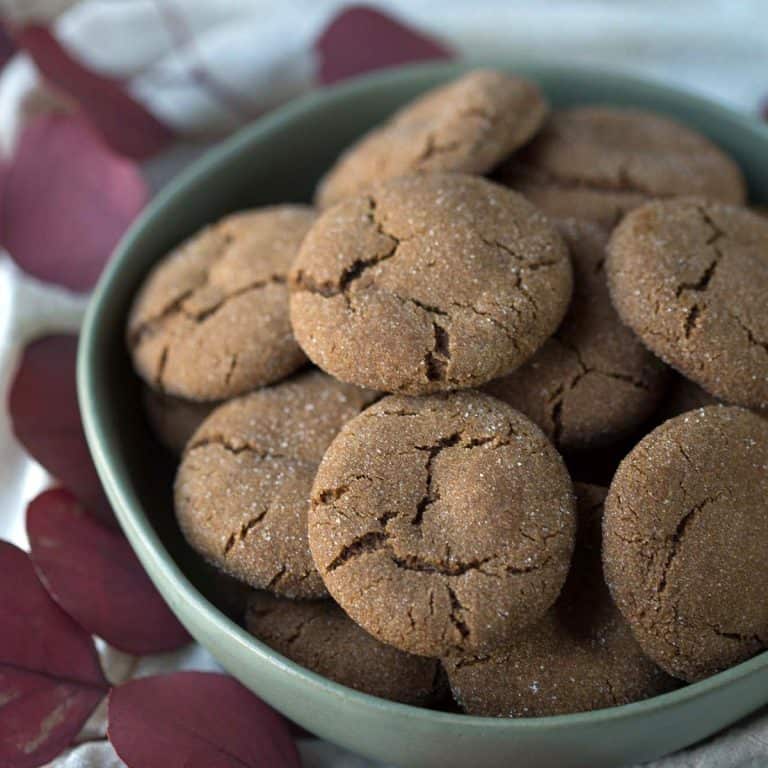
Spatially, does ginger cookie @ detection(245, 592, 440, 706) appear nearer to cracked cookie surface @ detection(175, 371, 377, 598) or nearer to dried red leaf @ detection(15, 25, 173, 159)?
cracked cookie surface @ detection(175, 371, 377, 598)

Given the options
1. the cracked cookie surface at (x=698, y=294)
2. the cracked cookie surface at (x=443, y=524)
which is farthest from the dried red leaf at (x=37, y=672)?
the cracked cookie surface at (x=698, y=294)

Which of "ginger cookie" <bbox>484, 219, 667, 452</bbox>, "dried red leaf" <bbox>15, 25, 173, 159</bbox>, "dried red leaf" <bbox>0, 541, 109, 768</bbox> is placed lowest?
"dried red leaf" <bbox>0, 541, 109, 768</bbox>

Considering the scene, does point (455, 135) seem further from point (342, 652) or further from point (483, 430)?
point (342, 652)

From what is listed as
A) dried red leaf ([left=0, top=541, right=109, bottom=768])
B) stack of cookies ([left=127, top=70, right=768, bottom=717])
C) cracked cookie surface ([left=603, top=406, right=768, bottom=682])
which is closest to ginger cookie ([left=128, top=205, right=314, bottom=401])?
stack of cookies ([left=127, top=70, right=768, bottom=717])

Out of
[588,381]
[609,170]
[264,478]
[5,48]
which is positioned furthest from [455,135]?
[5,48]

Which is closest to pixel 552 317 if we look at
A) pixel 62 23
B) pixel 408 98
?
pixel 408 98

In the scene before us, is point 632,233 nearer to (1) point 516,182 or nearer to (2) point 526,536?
(1) point 516,182

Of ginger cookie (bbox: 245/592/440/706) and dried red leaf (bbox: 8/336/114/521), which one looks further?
dried red leaf (bbox: 8/336/114/521)

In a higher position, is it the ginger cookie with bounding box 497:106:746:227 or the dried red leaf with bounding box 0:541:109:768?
the ginger cookie with bounding box 497:106:746:227
